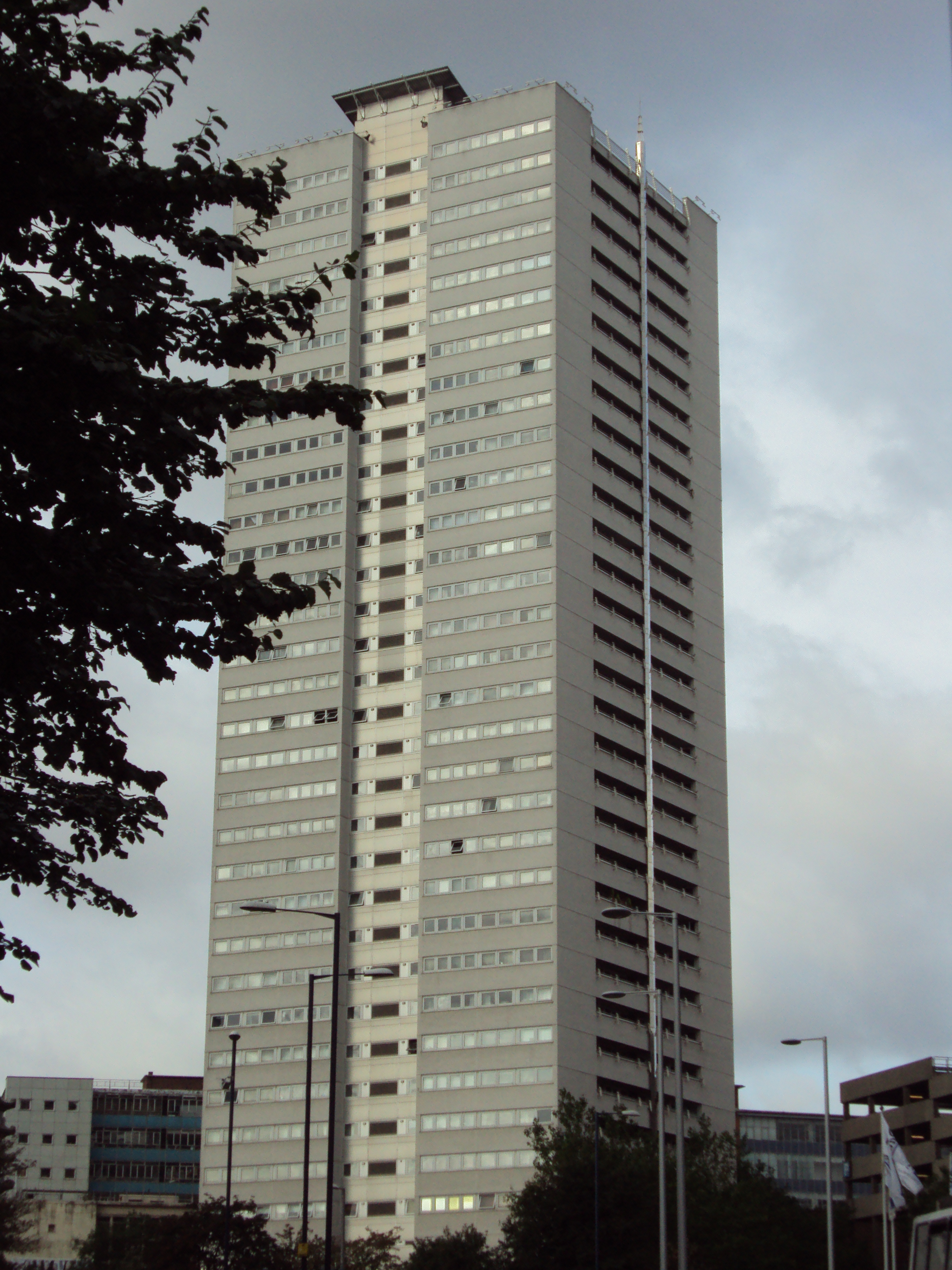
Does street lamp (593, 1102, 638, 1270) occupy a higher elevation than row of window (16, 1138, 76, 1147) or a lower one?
lower

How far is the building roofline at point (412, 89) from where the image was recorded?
161m

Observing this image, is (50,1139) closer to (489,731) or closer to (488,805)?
(488,805)

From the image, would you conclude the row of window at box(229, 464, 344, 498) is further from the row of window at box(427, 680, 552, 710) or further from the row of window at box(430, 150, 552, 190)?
the row of window at box(430, 150, 552, 190)

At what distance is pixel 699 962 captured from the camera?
5817 inches

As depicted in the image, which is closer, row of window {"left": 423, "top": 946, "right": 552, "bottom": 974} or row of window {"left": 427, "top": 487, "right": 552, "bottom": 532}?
row of window {"left": 423, "top": 946, "right": 552, "bottom": 974}

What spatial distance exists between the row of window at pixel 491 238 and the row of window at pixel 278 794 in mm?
42931

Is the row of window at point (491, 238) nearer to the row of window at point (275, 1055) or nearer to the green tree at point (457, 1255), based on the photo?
the row of window at point (275, 1055)

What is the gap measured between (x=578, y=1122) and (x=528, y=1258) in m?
22.8

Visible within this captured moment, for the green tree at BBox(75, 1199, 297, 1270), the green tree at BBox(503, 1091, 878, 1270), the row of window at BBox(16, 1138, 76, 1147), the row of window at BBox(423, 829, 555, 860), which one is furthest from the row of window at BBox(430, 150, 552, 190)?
the row of window at BBox(16, 1138, 76, 1147)

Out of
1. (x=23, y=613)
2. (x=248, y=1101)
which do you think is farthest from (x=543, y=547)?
(x=23, y=613)

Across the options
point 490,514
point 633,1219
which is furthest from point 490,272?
point 633,1219

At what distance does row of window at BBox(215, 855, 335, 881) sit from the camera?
144 metres

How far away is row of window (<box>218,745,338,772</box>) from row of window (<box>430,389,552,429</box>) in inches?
850

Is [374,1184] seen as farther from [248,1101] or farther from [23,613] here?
[23,613]
